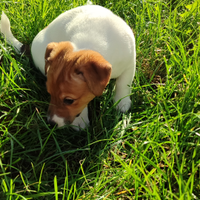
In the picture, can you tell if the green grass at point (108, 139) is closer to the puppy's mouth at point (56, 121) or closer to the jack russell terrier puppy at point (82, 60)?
the puppy's mouth at point (56, 121)

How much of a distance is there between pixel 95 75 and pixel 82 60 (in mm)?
207

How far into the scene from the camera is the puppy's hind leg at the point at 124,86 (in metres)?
2.78

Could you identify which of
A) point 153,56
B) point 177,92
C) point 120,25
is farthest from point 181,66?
point 120,25

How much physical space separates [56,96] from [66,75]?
27 cm

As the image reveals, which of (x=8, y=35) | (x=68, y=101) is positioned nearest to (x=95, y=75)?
(x=68, y=101)

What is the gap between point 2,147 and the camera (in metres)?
2.32

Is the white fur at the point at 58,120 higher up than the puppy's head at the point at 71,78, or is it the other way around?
the puppy's head at the point at 71,78

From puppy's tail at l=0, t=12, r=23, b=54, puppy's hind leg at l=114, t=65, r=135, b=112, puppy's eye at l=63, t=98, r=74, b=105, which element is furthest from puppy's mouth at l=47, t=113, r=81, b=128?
puppy's tail at l=0, t=12, r=23, b=54

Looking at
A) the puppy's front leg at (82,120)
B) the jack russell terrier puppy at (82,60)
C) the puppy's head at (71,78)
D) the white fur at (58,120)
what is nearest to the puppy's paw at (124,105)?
the jack russell terrier puppy at (82,60)

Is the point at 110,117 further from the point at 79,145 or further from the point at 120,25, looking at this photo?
the point at 120,25

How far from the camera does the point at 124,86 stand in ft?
9.38

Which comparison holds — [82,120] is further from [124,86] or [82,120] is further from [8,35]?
[8,35]

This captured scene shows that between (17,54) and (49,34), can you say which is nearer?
(49,34)

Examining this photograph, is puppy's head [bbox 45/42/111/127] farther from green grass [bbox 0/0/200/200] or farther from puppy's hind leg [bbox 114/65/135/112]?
puppy's hind leg [bbox 114/65/135/112]
